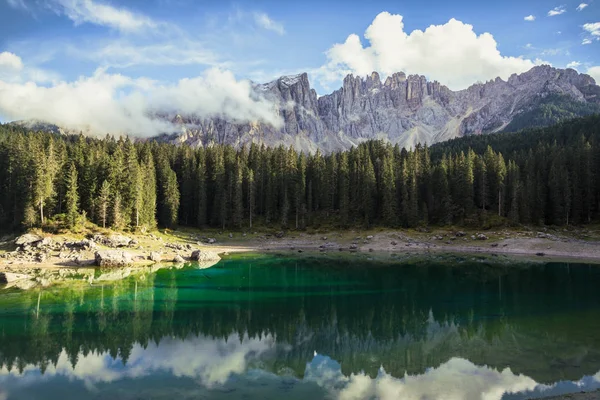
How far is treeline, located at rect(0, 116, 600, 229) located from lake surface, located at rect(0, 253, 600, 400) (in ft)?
129

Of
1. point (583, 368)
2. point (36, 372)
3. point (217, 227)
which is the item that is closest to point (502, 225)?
point (217, 227)

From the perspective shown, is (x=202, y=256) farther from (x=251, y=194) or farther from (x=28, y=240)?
(x=251, y=194)

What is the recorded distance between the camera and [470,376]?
63.4ft

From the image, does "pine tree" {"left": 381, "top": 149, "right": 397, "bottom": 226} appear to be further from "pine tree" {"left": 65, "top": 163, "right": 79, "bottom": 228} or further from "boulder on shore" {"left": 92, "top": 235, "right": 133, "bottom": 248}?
"pine tree" {"left": 65, "top": 163, "right": 79, "bottom": 228}

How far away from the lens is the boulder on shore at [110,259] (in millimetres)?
56031

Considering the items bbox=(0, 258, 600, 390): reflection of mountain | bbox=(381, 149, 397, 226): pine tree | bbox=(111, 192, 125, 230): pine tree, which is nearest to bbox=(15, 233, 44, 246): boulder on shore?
bbox=(111, 192, 125, 230): pine tree

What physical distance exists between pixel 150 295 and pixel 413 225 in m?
71.1

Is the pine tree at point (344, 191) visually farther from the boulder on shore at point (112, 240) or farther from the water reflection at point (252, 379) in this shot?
the water reflection at point (252, 379)

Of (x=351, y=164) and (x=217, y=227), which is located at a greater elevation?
(x=351, y=164)

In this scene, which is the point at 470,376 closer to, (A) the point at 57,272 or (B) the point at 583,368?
(B) the point at 583,368

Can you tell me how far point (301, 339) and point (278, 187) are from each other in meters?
83.8

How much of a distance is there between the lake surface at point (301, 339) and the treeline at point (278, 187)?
3926cm

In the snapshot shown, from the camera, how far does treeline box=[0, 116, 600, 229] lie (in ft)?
248

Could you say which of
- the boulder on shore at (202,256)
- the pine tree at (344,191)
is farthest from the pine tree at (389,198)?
the boulder on shore at (202,256)
